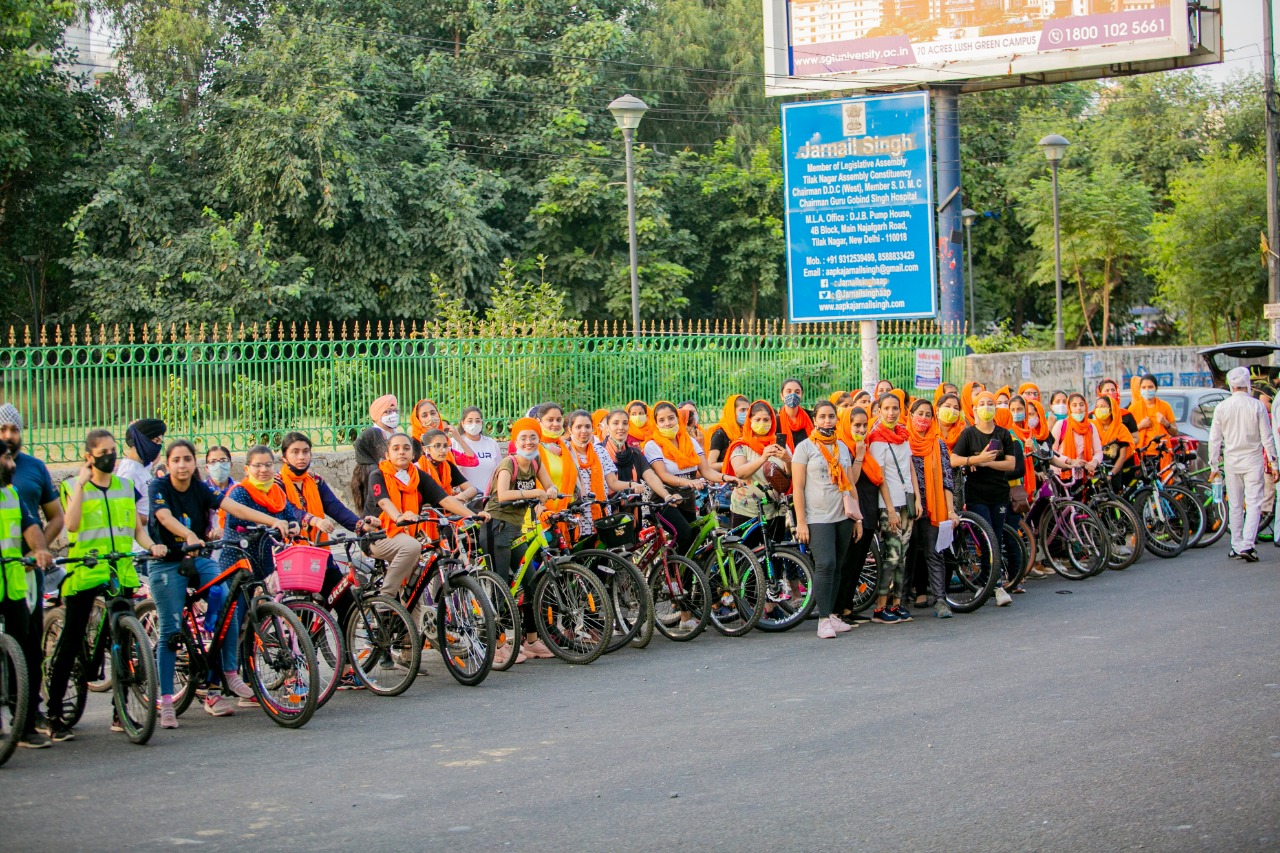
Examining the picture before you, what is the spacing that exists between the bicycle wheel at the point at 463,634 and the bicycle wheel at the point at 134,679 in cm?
192

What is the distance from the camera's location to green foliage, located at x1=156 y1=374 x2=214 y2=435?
1484 cm

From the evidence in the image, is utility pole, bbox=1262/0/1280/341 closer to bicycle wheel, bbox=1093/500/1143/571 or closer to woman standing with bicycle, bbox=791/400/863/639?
bicycle wheel, bbox=1093/500/1143/571

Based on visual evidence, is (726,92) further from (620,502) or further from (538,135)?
(620,502)

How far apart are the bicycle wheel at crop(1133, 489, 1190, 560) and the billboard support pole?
33.2ft

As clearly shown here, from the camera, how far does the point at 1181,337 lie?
41062 millimetres

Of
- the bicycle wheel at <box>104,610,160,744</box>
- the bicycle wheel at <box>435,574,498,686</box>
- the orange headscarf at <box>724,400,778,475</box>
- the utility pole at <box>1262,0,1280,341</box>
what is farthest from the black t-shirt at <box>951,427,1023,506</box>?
the utility pole at <box>1262,0,1280,341</box>

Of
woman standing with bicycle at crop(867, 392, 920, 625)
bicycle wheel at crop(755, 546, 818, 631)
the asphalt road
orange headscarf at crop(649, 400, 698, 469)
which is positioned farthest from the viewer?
orange headscarf at crop(649, 400, 698, 469)

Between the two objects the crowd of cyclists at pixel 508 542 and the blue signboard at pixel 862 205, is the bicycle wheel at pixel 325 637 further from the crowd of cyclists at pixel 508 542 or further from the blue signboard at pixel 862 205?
the blue signboard at pixel 862 205

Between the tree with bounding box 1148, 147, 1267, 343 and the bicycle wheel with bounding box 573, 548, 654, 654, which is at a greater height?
the tree with bounding box 1148, 147, 1267, 343

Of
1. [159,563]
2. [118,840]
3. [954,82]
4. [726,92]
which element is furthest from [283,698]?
[726,92]

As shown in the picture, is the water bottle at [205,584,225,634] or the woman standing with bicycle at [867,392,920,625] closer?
the water bottle at [205,584,225,634]

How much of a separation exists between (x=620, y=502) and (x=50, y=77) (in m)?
24.0

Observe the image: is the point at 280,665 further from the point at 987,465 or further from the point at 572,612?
the point at 987,465

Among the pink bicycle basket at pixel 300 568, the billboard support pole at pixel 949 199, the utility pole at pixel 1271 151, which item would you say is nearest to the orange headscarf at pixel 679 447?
the pink bicycle basket at pixel 300 568
